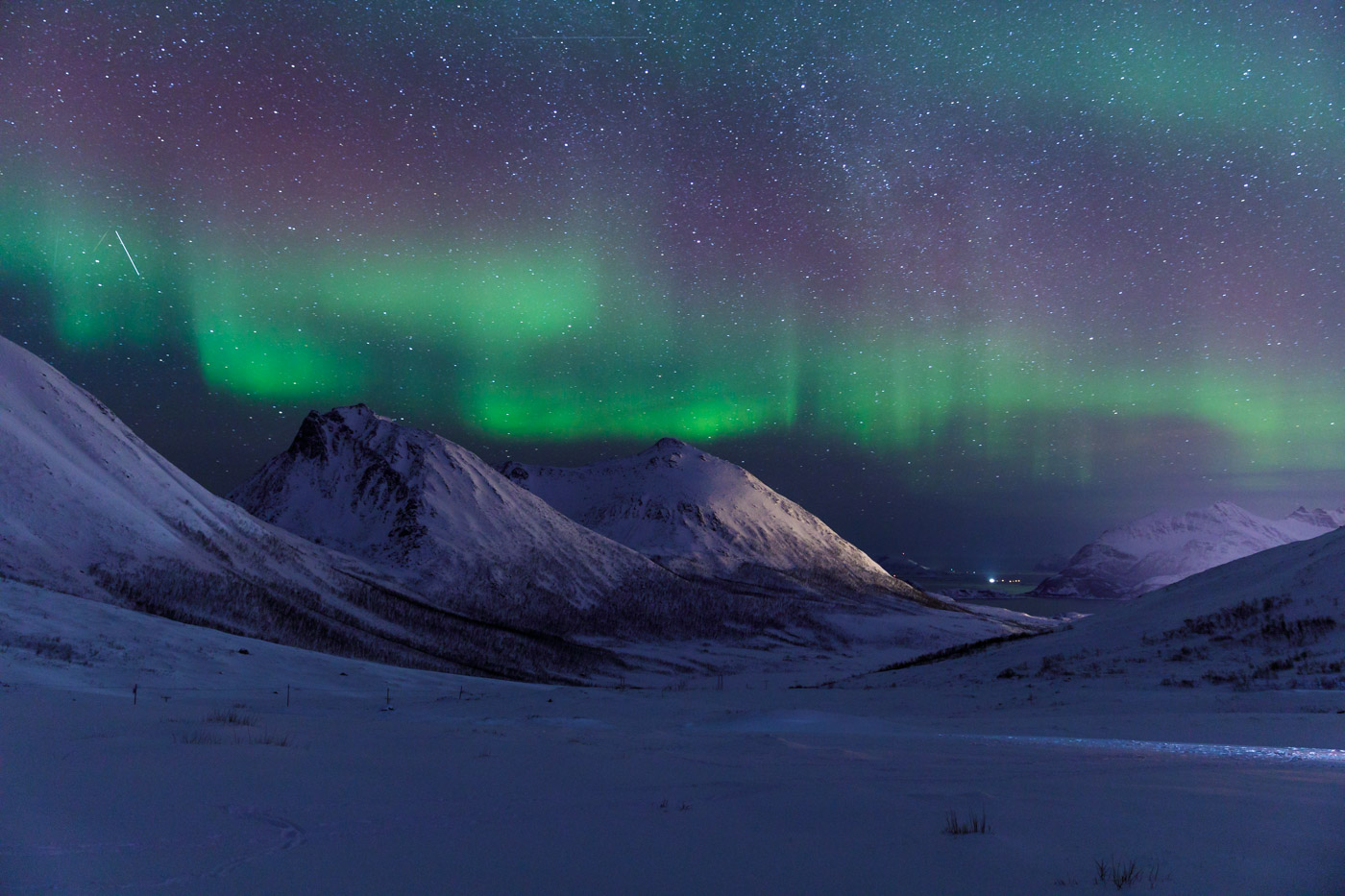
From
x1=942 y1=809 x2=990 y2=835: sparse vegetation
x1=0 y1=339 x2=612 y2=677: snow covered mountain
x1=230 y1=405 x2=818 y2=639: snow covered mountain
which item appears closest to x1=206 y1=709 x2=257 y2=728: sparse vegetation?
x1=942 y1=809 x2=990 y2=835: sparse vegetation

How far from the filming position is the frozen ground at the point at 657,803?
492 cm

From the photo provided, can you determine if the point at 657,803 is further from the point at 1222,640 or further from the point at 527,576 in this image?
the point at 527,576

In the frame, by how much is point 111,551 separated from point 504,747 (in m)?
84.6

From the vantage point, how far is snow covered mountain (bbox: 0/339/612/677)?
69.4m

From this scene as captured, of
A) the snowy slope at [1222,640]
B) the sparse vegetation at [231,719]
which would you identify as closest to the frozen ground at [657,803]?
the sparse vegetation at [231,719]

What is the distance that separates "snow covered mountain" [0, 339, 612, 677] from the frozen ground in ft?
208

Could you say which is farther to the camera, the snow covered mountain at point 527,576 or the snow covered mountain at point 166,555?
the snow covered mountain at point 527,576

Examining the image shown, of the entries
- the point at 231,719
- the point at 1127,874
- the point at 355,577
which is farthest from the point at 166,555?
the point at 1127,874

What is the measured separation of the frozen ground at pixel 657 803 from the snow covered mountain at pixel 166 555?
208 ft

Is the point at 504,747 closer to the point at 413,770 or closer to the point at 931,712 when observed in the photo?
the point at 413,770

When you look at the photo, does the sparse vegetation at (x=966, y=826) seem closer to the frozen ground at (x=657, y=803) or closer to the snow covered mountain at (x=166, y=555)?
the frozen ground at (x=657, y=803)

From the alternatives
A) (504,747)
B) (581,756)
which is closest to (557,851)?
(581,756)

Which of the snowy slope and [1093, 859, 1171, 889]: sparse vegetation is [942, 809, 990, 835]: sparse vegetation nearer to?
[1093, 859, 1171, 889]: sparse vegetation

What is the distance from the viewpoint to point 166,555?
265 feet
